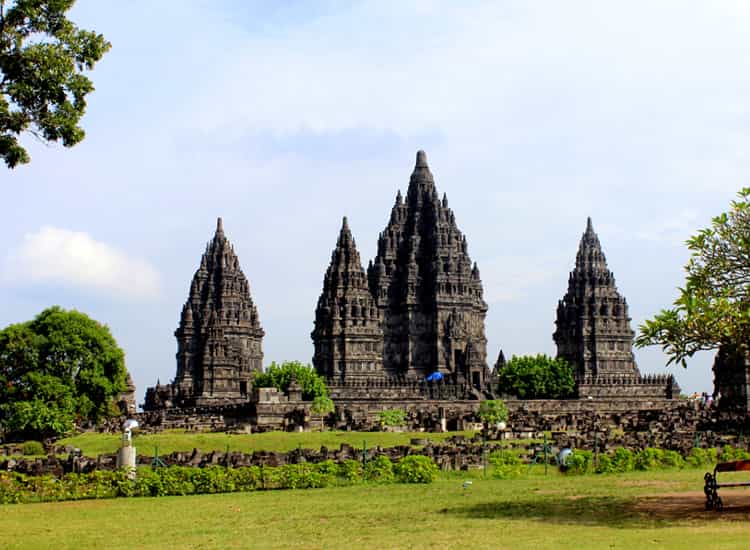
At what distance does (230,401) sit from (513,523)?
87.1 metres

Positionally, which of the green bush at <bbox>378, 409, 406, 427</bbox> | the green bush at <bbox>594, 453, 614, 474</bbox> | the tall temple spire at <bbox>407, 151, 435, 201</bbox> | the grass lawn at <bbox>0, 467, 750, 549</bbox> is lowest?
the grass lawn at <bbox>0, 467, 750, 549</bbox>

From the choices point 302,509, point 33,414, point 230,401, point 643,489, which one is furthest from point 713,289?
point 230,401

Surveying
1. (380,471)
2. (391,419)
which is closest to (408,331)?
(391,419)

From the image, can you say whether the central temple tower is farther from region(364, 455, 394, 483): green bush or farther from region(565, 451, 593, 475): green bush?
region(364, 455, 394, 483): green bush

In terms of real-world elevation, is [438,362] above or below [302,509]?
above

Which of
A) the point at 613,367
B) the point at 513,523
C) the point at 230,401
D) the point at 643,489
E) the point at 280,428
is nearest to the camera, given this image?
the point at 513,523

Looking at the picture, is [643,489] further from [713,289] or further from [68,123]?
[68,123]

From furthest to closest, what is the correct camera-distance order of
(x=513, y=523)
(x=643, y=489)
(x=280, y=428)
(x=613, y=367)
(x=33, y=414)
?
(x=613, y=367)
(x=280, y=428)
(x=33, y=414)
(x=643, y=489)
(x=513, y=523)

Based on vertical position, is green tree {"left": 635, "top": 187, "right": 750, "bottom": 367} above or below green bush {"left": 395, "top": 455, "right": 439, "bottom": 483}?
above

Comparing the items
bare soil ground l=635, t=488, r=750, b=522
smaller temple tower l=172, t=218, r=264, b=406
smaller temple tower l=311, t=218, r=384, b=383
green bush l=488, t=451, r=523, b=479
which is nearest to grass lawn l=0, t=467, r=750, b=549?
bare soil ground l=635, t=488, r=750, b=522

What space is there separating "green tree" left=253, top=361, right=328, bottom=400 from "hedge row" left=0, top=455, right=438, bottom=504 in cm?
6002

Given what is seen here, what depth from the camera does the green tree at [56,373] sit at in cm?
6300

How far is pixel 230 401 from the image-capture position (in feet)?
354

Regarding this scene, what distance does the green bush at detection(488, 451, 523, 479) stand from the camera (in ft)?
120
